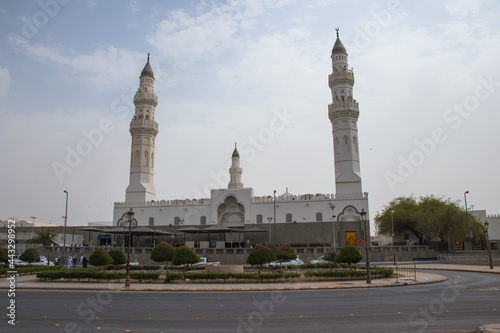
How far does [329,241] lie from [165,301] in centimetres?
3458

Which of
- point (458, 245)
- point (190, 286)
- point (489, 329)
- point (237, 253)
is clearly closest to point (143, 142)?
point (237, 253)

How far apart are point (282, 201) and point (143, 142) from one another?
20832 millimetres

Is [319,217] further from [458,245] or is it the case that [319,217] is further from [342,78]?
[458,245]

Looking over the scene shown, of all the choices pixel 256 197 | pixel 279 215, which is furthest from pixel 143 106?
pixel 279 215

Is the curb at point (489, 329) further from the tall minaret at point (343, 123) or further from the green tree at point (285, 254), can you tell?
the tall minaret at point (343, 123)

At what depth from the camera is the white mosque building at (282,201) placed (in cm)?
4706

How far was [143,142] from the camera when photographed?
181 ft

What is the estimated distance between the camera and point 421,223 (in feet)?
154

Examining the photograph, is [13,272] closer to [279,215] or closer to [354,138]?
[279,215]

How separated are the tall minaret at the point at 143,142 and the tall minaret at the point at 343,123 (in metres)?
24.6

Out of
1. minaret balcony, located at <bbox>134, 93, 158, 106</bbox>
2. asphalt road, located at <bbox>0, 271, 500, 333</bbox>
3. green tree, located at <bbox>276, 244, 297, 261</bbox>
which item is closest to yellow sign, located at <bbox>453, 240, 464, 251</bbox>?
green tree, located at <bbox>276, 244, 297, 261</bbox>

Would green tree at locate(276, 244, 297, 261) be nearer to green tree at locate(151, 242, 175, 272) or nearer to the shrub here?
the shrub

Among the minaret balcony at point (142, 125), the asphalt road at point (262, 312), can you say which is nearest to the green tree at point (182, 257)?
the asphalt road at point (262, 312)

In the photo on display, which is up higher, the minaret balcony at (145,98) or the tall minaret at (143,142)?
the minaret balcony at (145,98)
